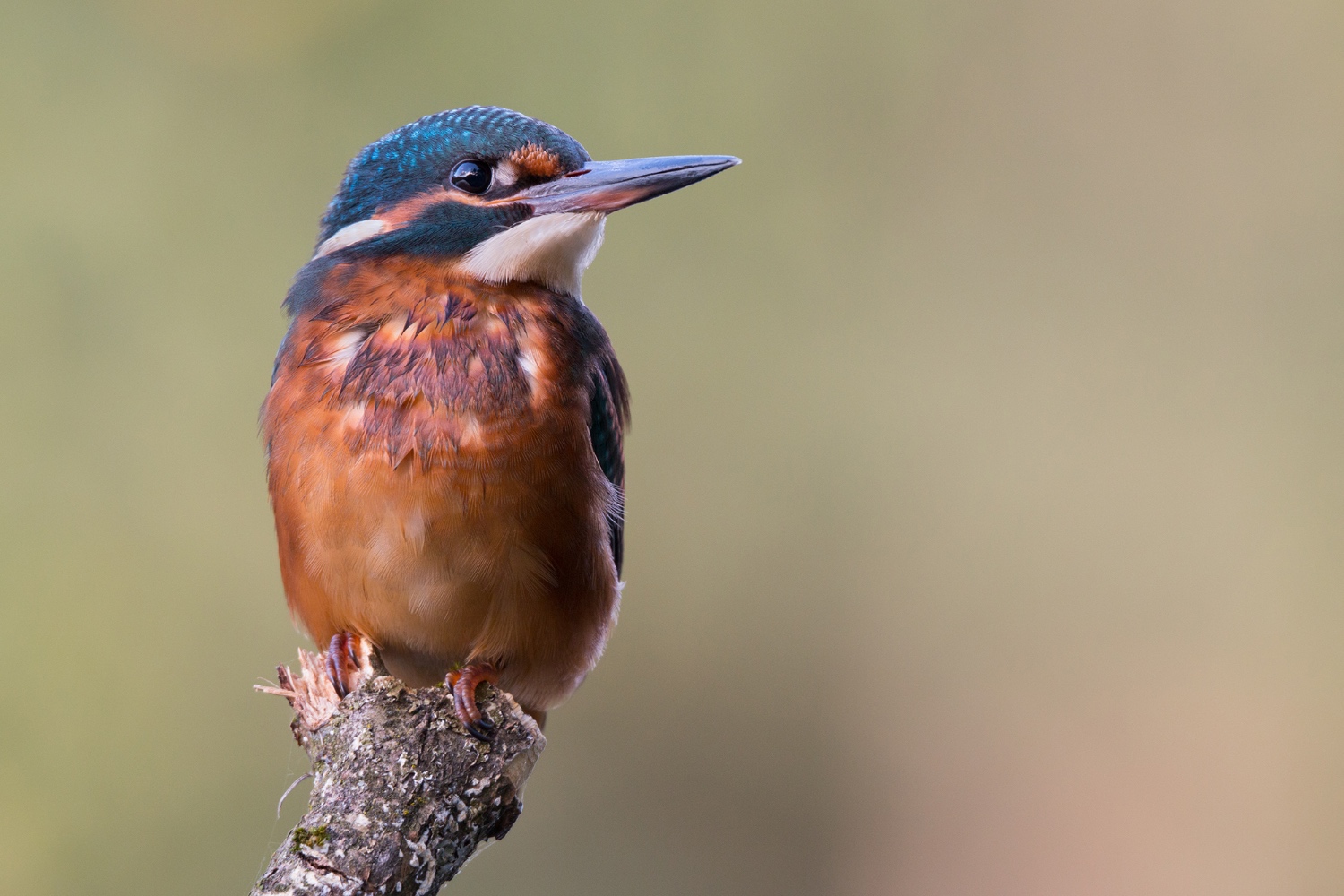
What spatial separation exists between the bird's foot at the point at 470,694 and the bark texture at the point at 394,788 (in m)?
0.01

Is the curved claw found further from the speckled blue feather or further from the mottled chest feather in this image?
the speckled blue feather

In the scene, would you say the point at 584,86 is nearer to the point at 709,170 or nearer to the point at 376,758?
the point at 709,170

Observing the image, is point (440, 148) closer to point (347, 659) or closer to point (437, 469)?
point (437, 469)

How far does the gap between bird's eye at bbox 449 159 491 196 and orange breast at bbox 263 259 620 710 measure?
0.53 feet

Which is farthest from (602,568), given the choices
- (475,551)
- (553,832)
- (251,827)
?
(251,827)

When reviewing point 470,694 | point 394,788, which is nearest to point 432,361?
point 470,694

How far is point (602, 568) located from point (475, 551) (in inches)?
12.3

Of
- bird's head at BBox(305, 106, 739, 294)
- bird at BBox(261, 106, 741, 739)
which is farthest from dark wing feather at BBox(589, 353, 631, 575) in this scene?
bird's head at BBox(305, 106, 739, 294)

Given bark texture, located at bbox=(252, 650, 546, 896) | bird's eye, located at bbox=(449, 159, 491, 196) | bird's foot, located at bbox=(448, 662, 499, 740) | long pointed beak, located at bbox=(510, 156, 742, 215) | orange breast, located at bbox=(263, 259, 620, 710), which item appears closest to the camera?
bark texture, located at bbox=(252, 650, 546, 896)

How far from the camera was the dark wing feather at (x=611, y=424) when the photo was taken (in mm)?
2287

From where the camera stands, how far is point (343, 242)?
2314 millimetres

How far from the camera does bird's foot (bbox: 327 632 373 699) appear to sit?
2094 millimetres

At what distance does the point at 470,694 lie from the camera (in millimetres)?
1939

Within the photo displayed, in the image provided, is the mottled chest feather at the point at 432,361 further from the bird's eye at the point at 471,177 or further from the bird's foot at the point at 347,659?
→ the bird's foot at the point at 347,659
